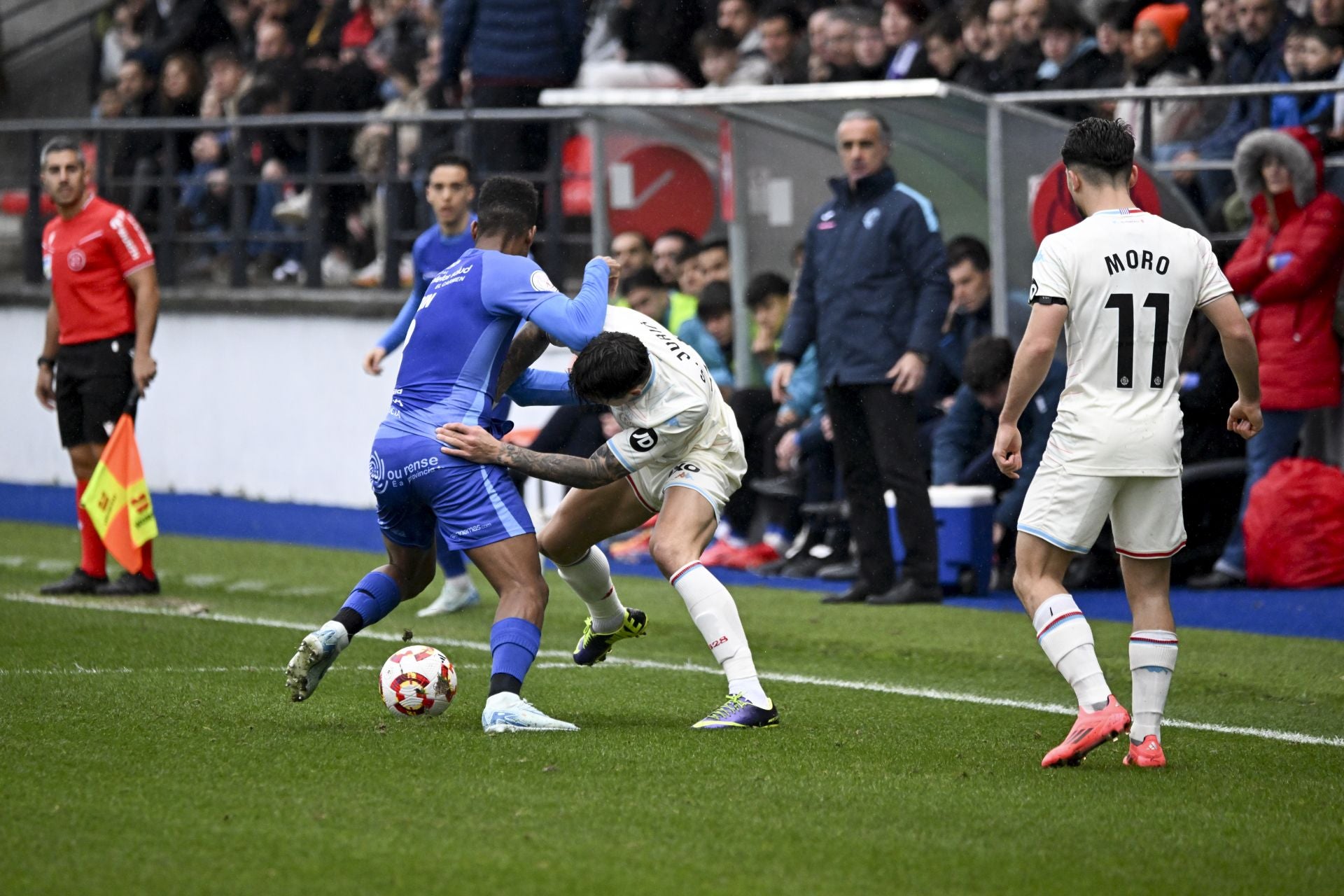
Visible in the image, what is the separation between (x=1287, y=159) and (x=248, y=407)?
387 inches

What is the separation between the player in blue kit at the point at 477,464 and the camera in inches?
252

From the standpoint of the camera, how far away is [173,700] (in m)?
7.04

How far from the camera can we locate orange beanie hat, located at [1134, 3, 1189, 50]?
12406 millimetres

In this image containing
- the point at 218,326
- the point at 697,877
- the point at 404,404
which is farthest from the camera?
the point at 218,326

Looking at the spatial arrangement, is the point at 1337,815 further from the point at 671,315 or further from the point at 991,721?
the point at 671,315

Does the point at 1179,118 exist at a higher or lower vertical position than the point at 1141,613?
higher

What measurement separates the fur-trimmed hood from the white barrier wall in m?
7.18

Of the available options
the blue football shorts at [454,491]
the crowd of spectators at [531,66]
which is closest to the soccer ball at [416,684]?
the blue football shorts at [454,491]

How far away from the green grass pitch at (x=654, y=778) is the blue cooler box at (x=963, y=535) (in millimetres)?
1657

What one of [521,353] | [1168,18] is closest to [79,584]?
[521,353]

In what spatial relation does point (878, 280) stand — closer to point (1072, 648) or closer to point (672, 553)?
point (672, 553)

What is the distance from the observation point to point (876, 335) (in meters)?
10.4

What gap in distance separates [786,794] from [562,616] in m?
5.00

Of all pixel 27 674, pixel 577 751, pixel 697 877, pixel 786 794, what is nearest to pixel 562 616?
pixel 27 674
